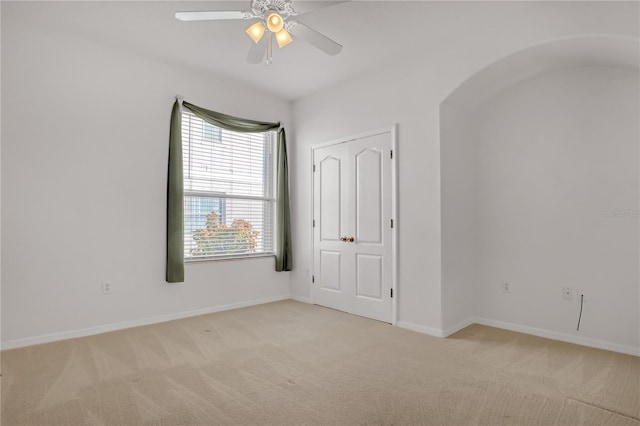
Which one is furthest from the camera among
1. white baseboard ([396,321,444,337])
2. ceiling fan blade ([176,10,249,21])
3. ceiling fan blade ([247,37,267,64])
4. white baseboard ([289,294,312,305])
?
white baseboard ([289,294,312,305])

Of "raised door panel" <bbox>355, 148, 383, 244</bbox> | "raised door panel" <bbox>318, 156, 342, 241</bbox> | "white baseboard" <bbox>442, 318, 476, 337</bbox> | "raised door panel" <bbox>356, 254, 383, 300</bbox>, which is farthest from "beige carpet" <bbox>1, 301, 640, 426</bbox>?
"raised door panel" <bbox>318, 156, 342, 241</bbox>

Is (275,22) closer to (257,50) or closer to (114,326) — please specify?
(257,50)

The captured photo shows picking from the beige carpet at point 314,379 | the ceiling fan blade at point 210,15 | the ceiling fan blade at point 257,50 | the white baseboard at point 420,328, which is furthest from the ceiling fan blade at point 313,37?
the white baseboard at point 420,328

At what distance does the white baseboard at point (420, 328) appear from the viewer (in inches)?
143

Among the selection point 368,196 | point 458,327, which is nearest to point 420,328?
point 458,327

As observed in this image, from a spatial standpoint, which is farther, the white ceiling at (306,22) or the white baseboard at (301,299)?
the white baseboard at (301,299)

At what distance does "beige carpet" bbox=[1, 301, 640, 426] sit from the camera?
2143mm

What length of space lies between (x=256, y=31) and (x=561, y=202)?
3235mm

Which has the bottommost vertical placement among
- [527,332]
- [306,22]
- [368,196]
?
[527,332]

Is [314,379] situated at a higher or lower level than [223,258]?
lower

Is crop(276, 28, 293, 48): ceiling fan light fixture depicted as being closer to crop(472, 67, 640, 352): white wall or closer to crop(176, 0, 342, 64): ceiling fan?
crop(176, 0, 342, 64): ceiling fan

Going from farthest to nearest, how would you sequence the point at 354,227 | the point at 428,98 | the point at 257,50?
the point at 354,227 → the point at 428,98 → the point at 257,50

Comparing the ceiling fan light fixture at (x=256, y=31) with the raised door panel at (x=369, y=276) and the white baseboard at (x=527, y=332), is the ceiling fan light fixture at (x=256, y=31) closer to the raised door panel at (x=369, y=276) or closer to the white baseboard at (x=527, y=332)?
the raised door panel at (x=369, y=276)

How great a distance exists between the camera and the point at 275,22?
2604 millimetres
